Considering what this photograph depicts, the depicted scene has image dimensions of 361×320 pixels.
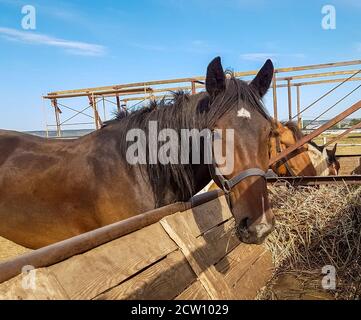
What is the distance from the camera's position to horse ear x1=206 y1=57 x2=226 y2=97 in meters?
2.33

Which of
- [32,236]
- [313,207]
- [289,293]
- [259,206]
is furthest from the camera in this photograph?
[313,207]

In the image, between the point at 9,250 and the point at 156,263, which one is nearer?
the point at 156,263

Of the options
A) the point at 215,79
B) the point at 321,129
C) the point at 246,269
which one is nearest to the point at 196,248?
the point at 246,269

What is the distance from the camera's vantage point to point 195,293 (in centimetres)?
192

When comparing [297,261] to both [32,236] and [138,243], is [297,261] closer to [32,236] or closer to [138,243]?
[138,243]

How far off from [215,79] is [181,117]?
39 cm

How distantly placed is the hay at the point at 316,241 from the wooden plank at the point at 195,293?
0.90 meters

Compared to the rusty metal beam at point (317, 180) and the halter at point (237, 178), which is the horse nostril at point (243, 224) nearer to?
the halter at point (237, 178)

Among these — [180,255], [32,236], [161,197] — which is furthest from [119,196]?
[32,236]

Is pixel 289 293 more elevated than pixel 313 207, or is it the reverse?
pixel 313 207

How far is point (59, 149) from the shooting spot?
3068mm

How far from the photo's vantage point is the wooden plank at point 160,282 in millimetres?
1519

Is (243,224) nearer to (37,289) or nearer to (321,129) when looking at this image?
(37,289)
